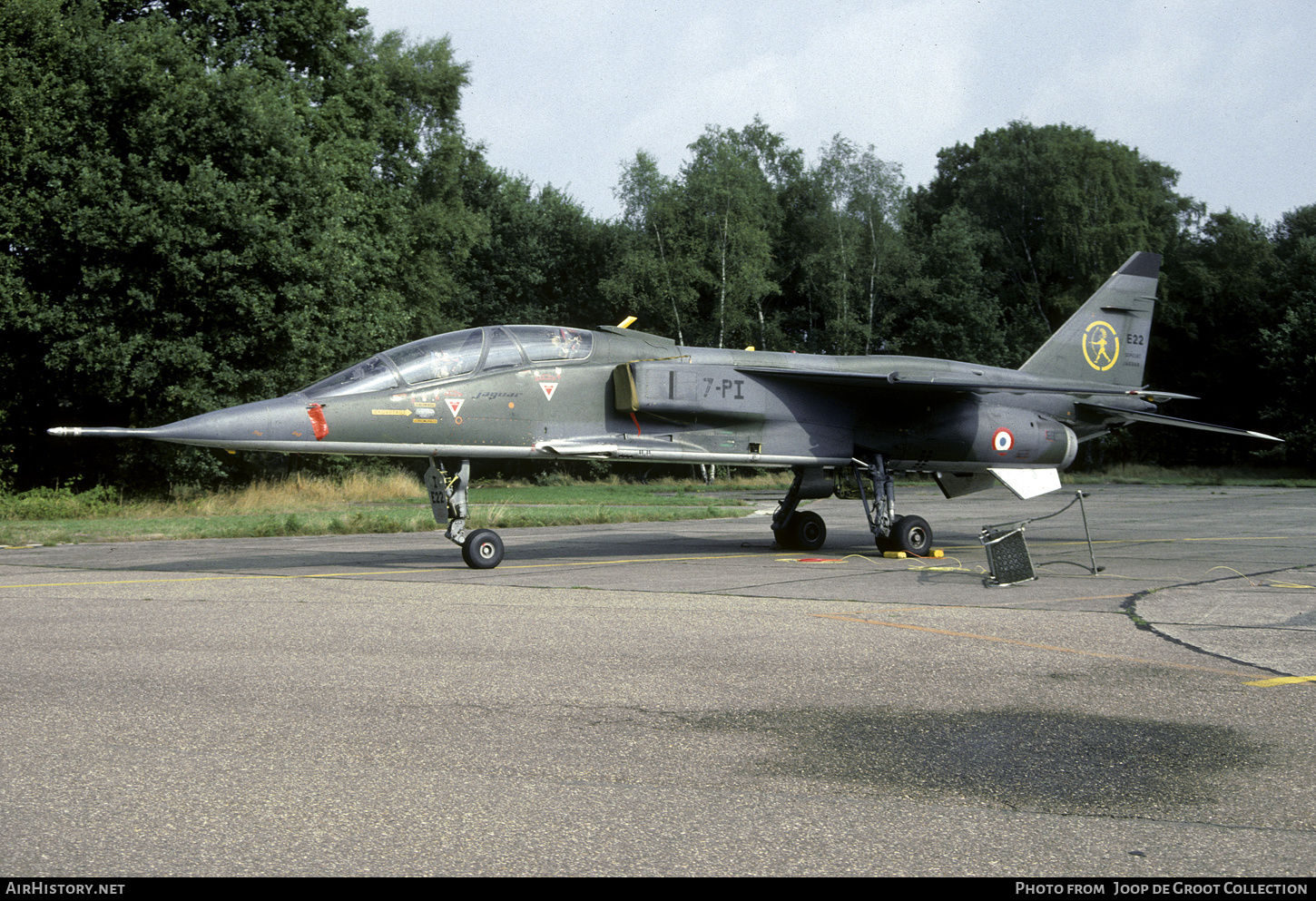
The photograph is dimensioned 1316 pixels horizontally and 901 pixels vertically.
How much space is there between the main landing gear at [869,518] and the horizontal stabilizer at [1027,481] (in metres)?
1.46

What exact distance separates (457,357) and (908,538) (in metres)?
6.61

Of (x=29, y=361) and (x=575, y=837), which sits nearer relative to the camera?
(x=575, y=837)

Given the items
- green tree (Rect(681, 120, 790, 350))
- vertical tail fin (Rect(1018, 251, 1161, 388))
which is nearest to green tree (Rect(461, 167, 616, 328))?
green tree (Rect(681, 120, 790, 350))

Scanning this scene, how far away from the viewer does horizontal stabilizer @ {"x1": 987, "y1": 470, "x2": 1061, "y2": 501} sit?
15.8 meters

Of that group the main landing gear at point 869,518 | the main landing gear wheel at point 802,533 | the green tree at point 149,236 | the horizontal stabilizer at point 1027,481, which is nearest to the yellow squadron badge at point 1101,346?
the horizontal stabilizer at point 1027,481

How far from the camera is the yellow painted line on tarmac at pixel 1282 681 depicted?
19.5ft

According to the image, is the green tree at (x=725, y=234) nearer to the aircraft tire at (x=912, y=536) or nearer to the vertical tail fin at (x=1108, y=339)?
the vertical tail fin at (x=1108, y=339)

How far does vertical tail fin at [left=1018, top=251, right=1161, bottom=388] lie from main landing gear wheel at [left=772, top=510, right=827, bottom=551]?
497 centimetres

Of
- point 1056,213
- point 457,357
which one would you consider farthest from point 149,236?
point 1056,213

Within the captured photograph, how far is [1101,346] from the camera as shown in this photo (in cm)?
1797

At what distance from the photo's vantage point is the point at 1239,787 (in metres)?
4.02

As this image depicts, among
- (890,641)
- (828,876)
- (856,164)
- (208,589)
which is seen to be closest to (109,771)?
(828,876)

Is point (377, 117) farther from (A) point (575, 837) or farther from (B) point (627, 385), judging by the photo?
(A) point (575, 837)

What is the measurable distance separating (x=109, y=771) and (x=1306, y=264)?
203ft
